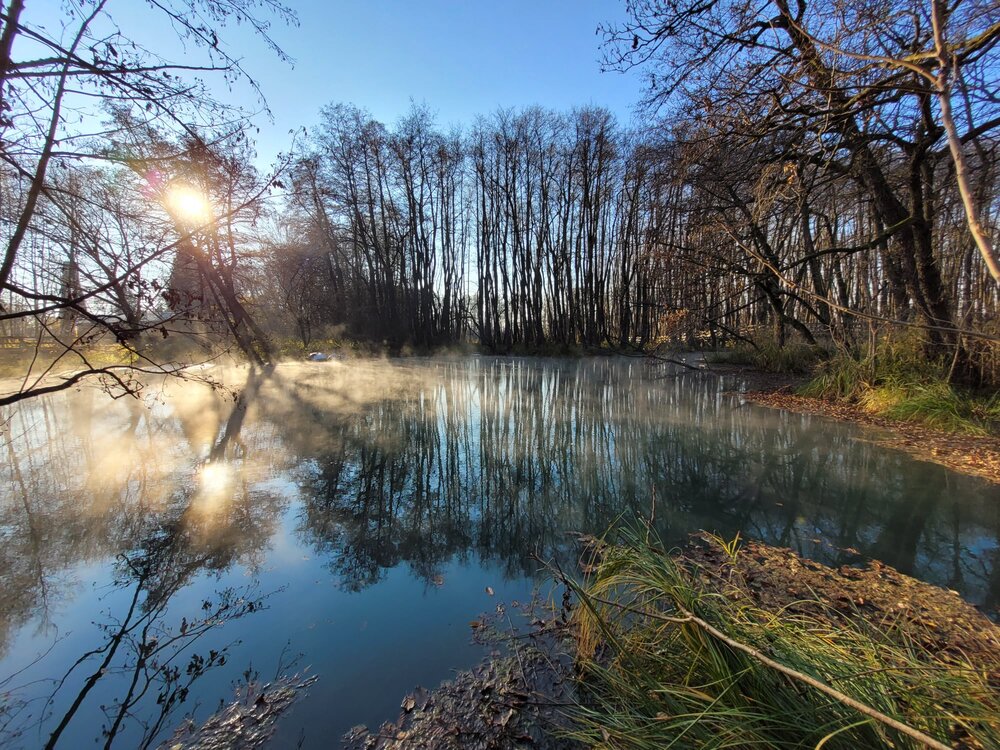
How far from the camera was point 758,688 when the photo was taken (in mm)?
1444

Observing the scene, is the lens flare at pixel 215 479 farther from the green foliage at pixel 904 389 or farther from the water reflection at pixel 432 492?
the green foliage at pixel 904 389

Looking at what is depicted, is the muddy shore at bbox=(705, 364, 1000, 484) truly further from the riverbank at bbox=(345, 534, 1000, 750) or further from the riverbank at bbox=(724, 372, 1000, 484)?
the riverbank at bbox=(345, 534, 1000, 750)

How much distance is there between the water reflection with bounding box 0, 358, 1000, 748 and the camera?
327 centimetres

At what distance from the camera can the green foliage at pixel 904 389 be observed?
6.12 meters

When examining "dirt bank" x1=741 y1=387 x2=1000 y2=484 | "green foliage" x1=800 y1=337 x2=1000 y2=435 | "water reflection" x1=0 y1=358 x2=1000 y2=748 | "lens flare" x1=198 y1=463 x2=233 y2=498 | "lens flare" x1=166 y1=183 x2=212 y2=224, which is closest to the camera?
"lens flare" x1=166 y1=183 x2=212 y2=224

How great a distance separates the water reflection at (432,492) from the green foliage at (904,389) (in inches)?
43.2

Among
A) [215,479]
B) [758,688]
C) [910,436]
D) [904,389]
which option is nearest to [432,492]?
[215,479]

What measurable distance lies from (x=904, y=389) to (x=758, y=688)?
26.1 ft

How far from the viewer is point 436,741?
1.80 metres

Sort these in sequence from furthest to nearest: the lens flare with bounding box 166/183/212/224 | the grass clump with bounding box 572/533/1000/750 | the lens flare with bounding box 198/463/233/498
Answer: the lens flare with bounding box 198/463/233/498 < the lens flare with bounding box 166/183/212/224 < the grass clump with bounding box 572/533/1000/750

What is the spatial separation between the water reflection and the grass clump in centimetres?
138

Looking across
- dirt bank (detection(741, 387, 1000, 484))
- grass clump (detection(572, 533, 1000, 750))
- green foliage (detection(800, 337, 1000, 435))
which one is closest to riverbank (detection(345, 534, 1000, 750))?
grass clump (detection(572, 533, 1000, 750))

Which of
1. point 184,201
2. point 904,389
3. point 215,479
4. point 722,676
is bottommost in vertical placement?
point 215,479

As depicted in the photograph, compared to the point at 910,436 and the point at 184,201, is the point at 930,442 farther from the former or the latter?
the point at 184,201
